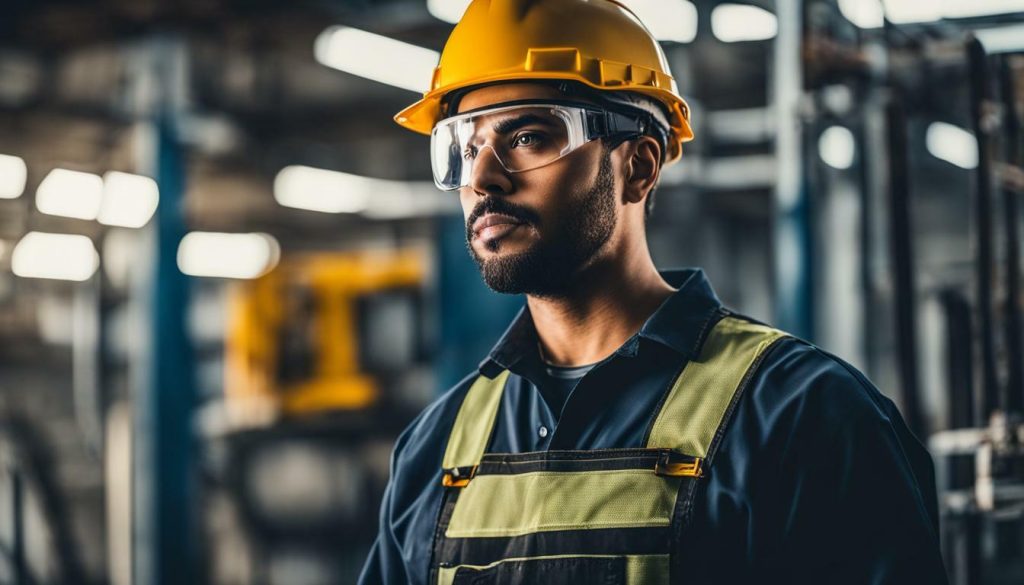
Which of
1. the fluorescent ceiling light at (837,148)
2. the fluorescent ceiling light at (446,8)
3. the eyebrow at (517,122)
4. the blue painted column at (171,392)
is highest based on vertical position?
the fluorescent ceiling light at (446,8)

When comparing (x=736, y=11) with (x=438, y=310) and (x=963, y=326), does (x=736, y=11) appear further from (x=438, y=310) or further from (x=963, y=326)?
(x=963, y=326)

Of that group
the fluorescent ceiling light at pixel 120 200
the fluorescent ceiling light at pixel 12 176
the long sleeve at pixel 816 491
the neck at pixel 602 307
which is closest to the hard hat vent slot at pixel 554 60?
the neck at pixel 602 307

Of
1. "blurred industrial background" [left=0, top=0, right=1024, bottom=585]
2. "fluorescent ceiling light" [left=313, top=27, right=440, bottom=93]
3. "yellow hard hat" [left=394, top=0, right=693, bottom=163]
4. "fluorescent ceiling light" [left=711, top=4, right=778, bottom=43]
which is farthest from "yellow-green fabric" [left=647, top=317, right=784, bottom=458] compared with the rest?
"fluorescent ceiling light" [left=711, top=4, right=778, bottom=43]

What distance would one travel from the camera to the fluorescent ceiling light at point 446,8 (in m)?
6.73

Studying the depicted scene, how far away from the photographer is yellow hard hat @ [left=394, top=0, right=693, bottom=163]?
2064 mm

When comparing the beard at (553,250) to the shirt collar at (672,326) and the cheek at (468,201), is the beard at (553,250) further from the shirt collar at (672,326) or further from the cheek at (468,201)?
the shirt collar at (672,326)

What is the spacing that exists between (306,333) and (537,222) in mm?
8193

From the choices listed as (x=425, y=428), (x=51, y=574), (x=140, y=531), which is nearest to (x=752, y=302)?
(x=140, y=531)

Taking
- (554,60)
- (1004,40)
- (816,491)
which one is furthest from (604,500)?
(1004,40)

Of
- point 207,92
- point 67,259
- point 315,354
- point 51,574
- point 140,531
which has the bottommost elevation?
point 51,574

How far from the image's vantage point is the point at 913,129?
8.06 meters

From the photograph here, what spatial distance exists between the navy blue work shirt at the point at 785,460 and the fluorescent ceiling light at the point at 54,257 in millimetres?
10336

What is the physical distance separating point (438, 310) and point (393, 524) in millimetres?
5538

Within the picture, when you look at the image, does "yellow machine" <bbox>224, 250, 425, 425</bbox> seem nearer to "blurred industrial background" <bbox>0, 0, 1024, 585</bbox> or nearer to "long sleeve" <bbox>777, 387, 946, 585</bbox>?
"blurred industrial background" <bbox>0, 0, 1024, 585</bbox>
